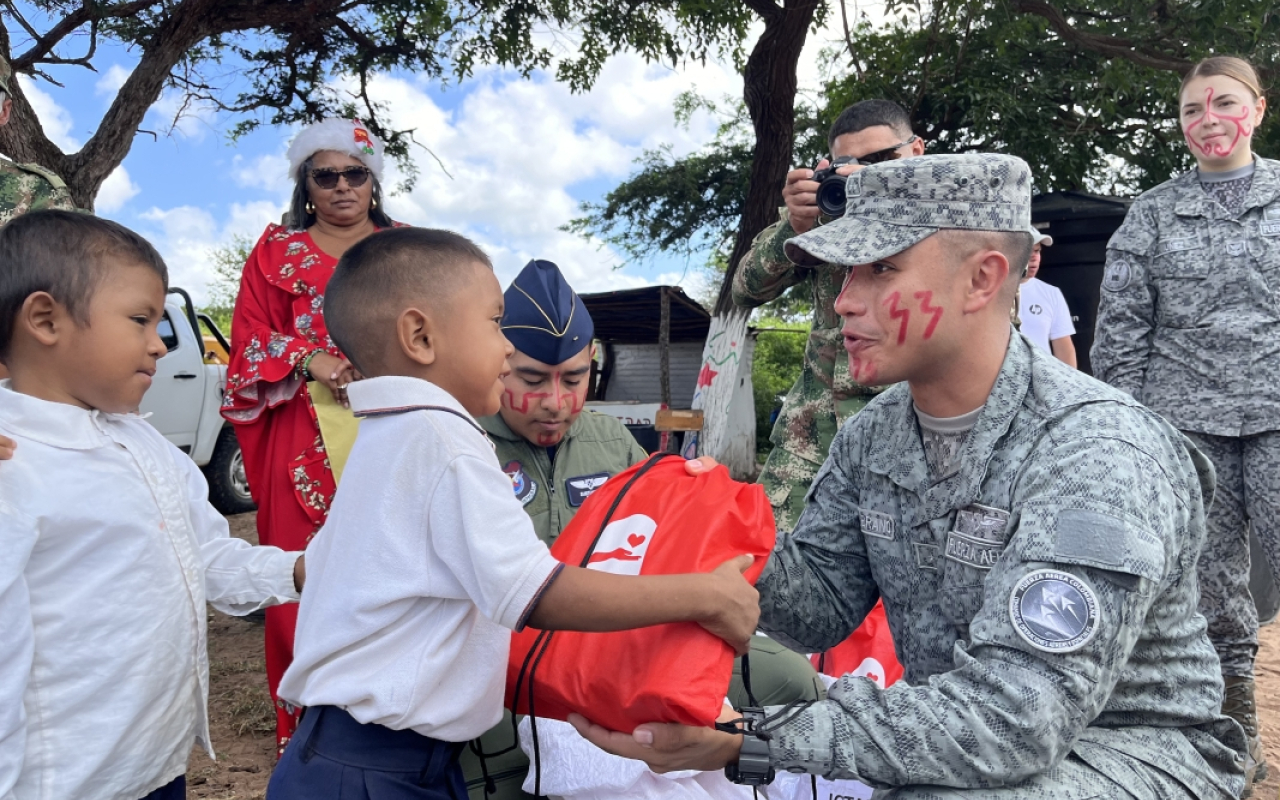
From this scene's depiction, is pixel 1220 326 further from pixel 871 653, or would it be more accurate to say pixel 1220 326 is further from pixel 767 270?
pixel 871 653

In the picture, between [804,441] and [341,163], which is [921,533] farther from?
[341,163]

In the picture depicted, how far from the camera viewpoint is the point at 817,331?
341 centimetres

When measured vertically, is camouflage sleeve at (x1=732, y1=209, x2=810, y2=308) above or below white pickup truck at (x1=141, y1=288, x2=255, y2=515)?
above

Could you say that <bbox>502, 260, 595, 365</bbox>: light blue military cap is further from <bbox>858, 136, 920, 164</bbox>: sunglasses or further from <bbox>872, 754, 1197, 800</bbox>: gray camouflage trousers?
<bbox>872, 754, 1197, 800</bbox>: gray camouflage trousers

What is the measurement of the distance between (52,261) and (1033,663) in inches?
76.0

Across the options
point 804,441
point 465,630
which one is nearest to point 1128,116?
point 804,441

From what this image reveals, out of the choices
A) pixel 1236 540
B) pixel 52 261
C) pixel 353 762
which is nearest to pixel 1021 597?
pixel 353 762

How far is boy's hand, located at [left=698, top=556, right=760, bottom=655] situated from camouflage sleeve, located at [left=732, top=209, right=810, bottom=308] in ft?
5.82

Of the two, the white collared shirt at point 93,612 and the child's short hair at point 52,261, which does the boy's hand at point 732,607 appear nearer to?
the white collared shirt at point 93,612

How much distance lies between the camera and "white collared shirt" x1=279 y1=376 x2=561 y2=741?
1.57 metres

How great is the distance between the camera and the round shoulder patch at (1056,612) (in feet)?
4.82

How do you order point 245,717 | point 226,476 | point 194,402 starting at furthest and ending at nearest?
point 226,476 → point 194,402 → point 245,717

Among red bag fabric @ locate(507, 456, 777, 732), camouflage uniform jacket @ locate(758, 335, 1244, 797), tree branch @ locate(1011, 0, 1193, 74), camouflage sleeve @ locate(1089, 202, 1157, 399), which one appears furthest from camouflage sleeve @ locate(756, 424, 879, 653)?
tree branch @ locate(1011, 0, 1193, 74)

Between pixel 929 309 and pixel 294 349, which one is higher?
pixel 929 309
